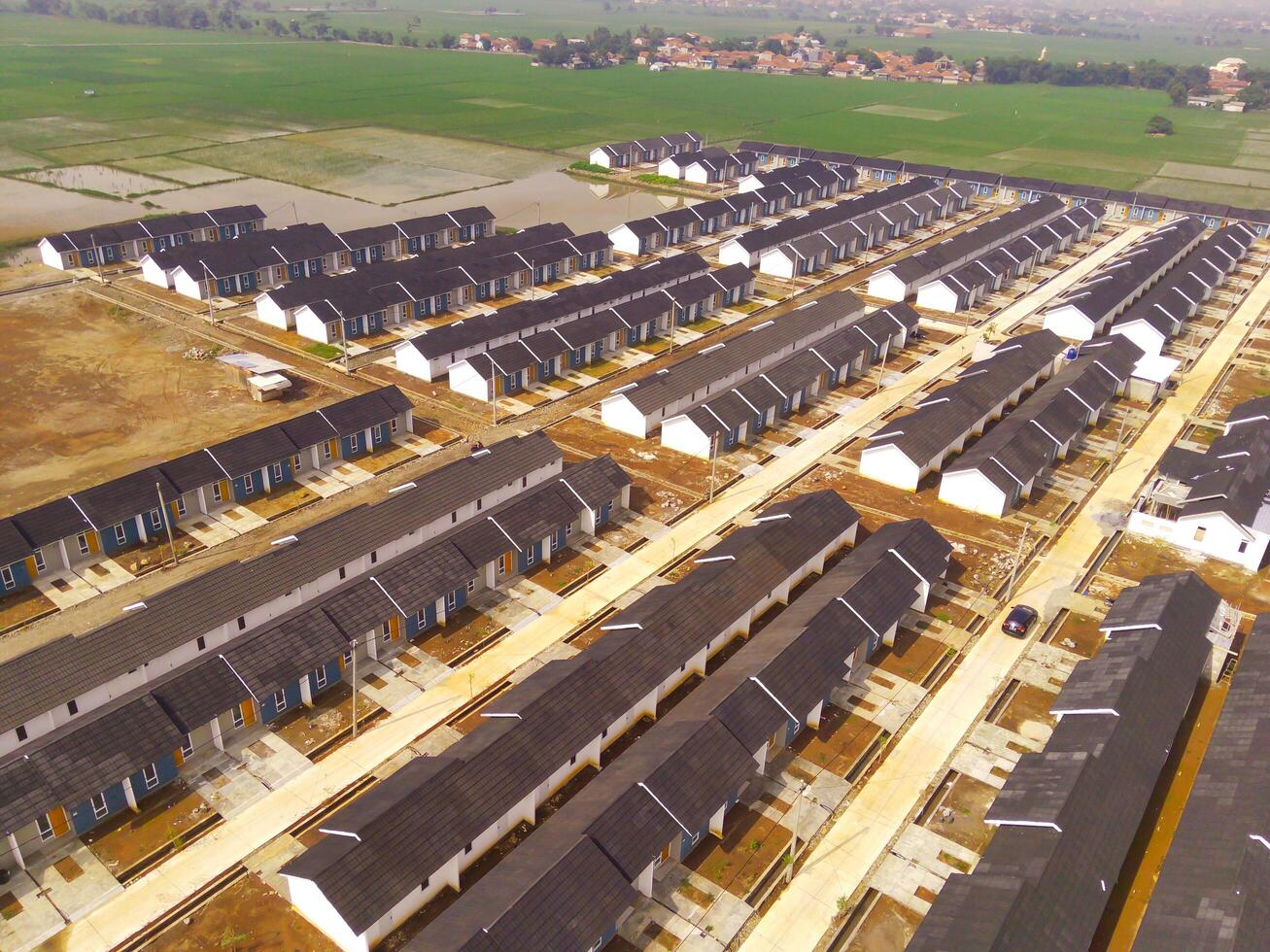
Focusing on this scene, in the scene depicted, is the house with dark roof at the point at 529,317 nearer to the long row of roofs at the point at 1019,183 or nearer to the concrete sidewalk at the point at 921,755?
the concrete sidewalk at the point at 921,755

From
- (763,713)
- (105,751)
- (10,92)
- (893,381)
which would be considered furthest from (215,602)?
(10,92)

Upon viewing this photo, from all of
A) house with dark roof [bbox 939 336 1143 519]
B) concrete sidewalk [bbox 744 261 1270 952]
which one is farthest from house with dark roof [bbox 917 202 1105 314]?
concrete sidewalk [bbox 744 261 1270 952]

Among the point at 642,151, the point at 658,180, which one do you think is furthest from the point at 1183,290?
the point at 642,151

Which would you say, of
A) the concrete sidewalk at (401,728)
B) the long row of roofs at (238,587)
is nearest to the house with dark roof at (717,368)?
the concrete sidewalk at (401,728)

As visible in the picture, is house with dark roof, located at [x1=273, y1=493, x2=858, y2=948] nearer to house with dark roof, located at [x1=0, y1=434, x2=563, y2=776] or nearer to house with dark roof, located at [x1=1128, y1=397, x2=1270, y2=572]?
house with dark roof, located at [x1=0, y1=434, x2=563, y2=776]

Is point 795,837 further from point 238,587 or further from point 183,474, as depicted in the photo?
point 183,474

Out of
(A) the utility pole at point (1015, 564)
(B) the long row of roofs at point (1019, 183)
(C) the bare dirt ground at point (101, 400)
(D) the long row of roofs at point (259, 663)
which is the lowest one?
(A) the utility pole at point (1015, 564)
